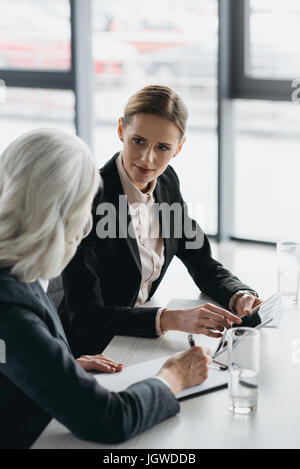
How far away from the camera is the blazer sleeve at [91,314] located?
5.75 ft

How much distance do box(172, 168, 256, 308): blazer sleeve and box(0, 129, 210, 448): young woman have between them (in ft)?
2.19

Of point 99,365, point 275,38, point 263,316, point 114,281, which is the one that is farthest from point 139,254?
point 275,38

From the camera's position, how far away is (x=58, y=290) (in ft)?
6.67

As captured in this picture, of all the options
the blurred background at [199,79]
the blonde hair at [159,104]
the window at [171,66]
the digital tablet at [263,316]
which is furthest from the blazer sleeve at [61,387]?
the window at [171,66]

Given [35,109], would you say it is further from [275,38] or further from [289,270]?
[289,270]

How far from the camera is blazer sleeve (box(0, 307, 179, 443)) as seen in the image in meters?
1.25

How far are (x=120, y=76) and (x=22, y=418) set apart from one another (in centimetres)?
303

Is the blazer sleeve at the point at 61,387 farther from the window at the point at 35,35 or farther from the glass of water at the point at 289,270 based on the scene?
the window at the point at 35,35

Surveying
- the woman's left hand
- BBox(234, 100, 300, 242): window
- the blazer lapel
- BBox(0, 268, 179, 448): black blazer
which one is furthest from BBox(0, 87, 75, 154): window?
BBox(0, 268, 179, 448): black blazer

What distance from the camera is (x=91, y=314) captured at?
1805 millimetres

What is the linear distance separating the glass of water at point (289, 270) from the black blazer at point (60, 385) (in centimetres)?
78

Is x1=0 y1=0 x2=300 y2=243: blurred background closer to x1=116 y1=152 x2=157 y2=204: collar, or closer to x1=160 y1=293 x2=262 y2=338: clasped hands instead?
x1=116 y1=152 x2=157 y2=204: collar

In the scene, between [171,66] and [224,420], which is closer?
[224,420]

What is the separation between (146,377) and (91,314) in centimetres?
36
